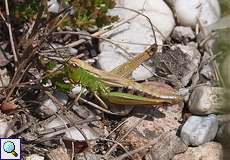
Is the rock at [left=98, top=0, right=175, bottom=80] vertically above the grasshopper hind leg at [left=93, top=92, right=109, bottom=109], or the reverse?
the rock at [left=98, top=0, right=175, bottom=80]

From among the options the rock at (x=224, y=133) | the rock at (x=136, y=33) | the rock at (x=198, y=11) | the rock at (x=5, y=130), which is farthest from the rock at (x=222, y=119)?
the rock at (x=5, y=130)

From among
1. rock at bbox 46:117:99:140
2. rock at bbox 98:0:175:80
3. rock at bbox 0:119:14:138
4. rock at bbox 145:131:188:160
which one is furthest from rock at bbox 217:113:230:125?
rock at bbox 0:119:14:138

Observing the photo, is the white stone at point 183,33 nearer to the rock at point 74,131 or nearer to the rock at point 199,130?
the rock at point 199,130

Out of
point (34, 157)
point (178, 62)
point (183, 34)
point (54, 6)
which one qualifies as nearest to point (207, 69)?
point (178, 62)

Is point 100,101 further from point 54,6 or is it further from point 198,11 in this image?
point 198,11

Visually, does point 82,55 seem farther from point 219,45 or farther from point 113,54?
point 219,45

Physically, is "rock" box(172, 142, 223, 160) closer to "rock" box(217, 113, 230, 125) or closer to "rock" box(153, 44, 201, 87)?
"rock" box(217, 113, 230, 125)

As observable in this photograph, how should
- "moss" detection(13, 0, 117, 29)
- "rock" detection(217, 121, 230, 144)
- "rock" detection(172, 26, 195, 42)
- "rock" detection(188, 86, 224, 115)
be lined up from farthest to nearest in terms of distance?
1. "rock" detection(172, 26, 195, 42)
2. "moss" detection(13, 0, 117, 29)
3. "rock" detection(188, 86, 224, 115)
4. "rock" detection(217, 121, 230, 144)
